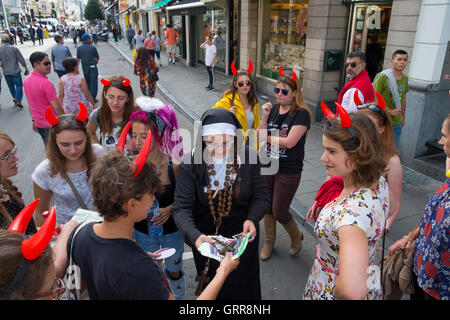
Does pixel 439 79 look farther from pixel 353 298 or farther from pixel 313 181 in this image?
pixel 353 298

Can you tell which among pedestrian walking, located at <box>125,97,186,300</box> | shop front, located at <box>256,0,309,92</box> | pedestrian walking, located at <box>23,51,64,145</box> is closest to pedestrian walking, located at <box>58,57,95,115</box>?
pedestrian walking, located at <box>23,51,64,145</box>

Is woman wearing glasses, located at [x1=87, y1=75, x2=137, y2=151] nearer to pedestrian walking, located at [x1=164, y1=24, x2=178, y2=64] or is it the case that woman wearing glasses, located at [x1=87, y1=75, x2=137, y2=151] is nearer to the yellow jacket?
the yellow jacket

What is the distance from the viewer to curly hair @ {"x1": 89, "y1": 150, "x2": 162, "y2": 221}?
143cm

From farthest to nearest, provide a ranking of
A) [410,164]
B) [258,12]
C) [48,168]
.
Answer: [258,12] < [410,164] < [48,168]

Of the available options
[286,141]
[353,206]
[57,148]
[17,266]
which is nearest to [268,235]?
[286,141]

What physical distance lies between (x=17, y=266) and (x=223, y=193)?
1.32 m

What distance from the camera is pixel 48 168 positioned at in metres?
2.39

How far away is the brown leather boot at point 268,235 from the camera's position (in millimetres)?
3514

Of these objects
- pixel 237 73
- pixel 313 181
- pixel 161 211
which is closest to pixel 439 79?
pixel 313 181

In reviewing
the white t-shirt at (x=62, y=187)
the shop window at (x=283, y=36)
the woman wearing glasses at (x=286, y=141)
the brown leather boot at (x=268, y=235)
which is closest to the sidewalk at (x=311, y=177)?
the brown leather boot at (x=268, y=235)

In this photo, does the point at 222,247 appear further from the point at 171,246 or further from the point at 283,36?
the point at 283,36

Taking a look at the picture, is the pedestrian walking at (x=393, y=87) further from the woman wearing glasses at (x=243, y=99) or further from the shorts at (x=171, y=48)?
the shorts at (x=171, y=48)

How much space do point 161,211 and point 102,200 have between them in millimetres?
1014
